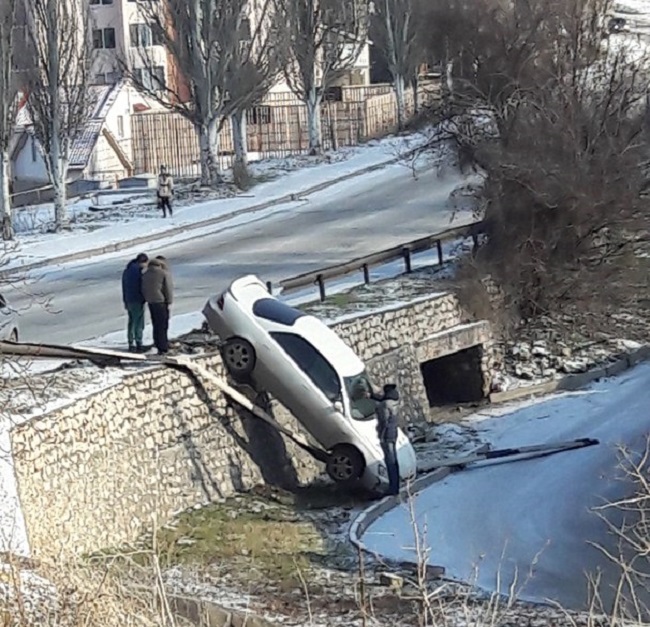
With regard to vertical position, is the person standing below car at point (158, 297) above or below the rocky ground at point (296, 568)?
above

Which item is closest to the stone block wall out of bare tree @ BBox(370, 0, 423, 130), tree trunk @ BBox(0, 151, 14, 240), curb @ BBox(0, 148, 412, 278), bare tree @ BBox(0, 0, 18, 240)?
curb @ BBox(0, 148, 412, 278)

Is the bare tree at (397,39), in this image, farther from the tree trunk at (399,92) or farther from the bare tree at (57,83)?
the bare tree at (57,83)

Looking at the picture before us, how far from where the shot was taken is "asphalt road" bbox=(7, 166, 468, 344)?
23047 millimetres

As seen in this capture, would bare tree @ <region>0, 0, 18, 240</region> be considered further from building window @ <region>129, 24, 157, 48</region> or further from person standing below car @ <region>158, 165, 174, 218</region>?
building window @ <region>129, 24, 157, 48</region>

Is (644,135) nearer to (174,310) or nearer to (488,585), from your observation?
(174,310)

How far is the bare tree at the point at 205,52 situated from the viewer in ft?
130

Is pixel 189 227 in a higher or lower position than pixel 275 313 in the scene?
lower

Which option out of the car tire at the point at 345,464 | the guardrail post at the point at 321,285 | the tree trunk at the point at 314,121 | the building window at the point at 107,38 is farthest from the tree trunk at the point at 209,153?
the building window at the point at 107,38

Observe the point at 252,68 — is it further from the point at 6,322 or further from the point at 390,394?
the point at 390,394

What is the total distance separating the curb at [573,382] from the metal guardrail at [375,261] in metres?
3.41

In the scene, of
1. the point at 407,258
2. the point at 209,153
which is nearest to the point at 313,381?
the point at 407,258

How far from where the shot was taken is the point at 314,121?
4891 cm

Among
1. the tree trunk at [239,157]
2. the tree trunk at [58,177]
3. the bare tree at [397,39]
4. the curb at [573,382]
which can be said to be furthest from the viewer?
the bare tree at [397,39]

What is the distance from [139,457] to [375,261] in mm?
9408
